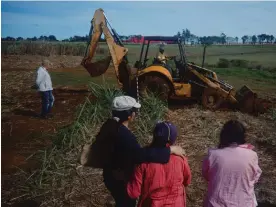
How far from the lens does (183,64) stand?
986cm

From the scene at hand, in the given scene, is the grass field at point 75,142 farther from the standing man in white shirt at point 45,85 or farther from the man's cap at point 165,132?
the man's cap at point 165,132

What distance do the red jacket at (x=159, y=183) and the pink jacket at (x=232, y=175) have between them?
0.26 metres

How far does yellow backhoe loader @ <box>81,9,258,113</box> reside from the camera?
9789 millimetres

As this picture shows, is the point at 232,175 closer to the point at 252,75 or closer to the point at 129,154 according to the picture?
the point at 129,154

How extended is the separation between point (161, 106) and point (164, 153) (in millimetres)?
6292

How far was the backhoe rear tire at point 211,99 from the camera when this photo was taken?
32.2 ft

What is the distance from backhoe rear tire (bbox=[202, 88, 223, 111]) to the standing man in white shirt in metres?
4.39

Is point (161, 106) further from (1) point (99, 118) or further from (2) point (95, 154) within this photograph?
(2) point (95, 154)

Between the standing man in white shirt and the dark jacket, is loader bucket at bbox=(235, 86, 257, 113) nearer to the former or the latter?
the standing man in white shirt

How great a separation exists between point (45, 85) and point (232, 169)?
25.0 ft

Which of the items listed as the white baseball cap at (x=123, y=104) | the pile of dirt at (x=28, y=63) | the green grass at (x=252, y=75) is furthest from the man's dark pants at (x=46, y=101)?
the green grass at (x=252, y=75)

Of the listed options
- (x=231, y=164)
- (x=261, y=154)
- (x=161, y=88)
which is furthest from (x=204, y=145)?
(x=231, y=164)

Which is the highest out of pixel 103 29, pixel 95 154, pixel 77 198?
pixel 103 29

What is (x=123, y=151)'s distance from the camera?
2924 millimetres
